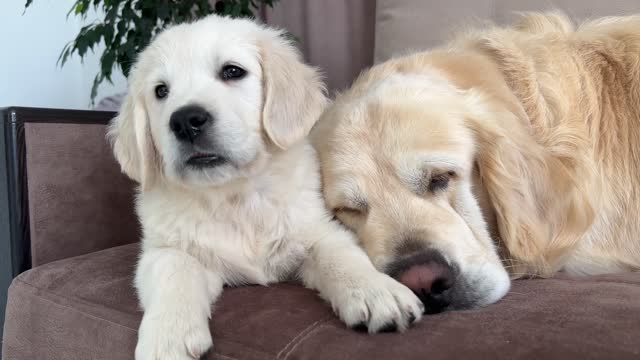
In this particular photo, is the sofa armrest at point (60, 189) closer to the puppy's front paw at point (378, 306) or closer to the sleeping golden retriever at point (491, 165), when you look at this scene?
the sleeping golden retriever at point (491, 165)

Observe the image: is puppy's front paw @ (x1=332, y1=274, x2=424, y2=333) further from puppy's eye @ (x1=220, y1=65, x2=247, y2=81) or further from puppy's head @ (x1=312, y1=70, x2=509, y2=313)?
puppy's eye @ (x1=220, y1=65, x2=247, y2=81)

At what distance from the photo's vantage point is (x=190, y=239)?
111cm

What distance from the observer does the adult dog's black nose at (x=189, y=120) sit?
102 cm

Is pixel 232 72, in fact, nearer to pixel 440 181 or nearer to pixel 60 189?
pixel 440 181

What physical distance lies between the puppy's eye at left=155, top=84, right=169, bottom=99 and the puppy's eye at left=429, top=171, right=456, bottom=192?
22.4 inches

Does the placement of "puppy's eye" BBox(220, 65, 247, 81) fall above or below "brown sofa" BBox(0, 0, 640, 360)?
above

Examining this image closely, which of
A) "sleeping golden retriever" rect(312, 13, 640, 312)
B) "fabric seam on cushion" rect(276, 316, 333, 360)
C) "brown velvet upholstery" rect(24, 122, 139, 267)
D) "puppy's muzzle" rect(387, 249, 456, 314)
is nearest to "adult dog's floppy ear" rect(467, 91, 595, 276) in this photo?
"sleeping golden retriever" rect(312, 13, 640, 312)

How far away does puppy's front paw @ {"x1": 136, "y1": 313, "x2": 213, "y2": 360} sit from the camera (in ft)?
2.61

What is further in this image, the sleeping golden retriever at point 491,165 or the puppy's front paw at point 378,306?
the sleeping golden retriever at point 491,165

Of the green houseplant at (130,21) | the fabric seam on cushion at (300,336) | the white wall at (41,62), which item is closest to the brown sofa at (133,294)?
the fabric seam on cushion at (300,336)

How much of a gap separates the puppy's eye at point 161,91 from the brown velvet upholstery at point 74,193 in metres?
0.46

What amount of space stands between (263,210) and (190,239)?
159 mm

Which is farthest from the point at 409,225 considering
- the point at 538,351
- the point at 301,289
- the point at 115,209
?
the point at 115,209

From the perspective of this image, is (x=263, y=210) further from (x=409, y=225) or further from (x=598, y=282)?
(x=598, y=282)
